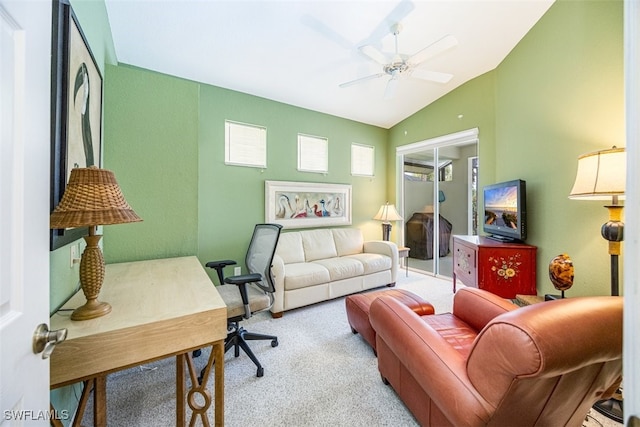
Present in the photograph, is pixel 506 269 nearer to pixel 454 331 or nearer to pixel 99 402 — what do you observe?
pixel 454 331

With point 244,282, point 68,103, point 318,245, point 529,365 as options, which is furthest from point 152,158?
point 529,365

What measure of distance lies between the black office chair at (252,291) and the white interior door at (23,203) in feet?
3.73

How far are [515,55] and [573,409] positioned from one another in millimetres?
3507

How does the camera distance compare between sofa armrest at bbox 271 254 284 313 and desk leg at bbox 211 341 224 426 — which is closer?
desk leg at bbox 211 341 224 426

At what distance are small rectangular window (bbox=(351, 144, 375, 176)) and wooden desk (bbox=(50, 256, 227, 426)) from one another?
360cm

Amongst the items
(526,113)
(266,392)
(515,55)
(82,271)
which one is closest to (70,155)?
(82,271)

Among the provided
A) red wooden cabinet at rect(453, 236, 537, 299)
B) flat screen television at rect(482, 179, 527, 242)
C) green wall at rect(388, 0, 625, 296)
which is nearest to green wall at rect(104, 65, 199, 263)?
red wooden cabinet at rect(453, 236, 537, 299)

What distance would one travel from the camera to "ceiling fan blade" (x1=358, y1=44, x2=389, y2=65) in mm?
2107

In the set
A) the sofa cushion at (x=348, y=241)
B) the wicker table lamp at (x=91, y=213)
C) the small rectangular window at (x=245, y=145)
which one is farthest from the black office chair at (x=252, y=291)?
the sofa cushion at (x=348, y=241)

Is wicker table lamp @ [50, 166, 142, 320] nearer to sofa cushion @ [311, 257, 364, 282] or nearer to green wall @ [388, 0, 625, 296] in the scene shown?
sofa cushion @ [311, 257, 364, 282]

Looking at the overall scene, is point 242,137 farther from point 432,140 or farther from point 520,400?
point 520,400

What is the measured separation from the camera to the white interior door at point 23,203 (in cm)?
50

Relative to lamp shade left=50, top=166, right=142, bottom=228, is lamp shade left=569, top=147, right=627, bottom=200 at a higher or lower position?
higher

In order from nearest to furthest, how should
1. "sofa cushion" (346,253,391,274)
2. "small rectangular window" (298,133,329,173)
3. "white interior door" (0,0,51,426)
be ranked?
"white interior door" (0,0,51,426), "sofa cushion" (346,253,391,274), "small rectangular window" (298,133,329,173)
